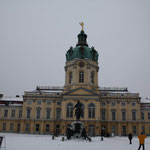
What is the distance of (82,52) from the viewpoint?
64250 mm

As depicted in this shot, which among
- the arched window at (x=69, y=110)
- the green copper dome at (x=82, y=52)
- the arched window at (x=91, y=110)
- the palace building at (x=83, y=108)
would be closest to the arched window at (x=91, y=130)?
the palace building at (x=83, y=108)

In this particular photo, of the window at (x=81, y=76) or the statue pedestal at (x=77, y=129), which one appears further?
the window at (x=81, y=76)

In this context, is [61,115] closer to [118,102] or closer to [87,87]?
[87,87]

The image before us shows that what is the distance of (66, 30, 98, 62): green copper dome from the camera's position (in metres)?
64.4

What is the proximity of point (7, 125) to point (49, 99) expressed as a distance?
15.0 meters

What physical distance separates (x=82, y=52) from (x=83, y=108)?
16945mm

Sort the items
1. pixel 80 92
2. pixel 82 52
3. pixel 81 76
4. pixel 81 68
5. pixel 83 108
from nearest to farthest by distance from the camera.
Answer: pixel 83 108
pixel 80 92
pixel 81 76
pixel 81 68
pixel 82 52

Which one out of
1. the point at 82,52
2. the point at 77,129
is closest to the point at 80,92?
the point at 82,52

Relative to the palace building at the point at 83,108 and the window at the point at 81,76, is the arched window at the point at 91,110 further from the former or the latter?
the window at the point at 81,76

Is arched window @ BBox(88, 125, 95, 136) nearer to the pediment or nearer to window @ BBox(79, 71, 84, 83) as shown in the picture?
the pediment

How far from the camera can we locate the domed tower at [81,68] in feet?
205

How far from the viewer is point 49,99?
63.5 m

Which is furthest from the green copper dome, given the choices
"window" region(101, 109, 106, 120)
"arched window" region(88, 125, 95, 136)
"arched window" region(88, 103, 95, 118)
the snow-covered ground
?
the snow-covered ground

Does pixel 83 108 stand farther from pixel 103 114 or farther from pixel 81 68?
pixel 81 68
